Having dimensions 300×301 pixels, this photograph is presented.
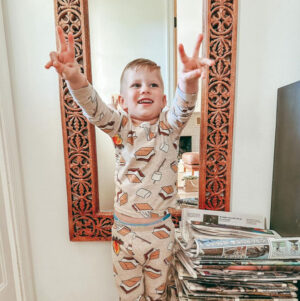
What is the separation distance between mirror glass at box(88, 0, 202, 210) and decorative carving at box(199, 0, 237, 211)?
0.14ft

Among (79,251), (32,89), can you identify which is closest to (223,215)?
(79,251)

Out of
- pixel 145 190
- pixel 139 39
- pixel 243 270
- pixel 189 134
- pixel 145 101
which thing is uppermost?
pixel 139 39

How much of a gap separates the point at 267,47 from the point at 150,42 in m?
0.42

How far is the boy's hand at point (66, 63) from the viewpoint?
0.45m

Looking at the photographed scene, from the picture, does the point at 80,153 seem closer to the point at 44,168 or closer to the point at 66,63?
the point at 44,168

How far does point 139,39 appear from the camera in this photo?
748 mm

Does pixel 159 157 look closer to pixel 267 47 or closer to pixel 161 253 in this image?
pixel 161 253

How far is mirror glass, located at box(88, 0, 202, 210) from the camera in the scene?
0.73m

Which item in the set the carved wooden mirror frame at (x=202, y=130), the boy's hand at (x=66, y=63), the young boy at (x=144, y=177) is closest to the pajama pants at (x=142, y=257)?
the young boy at (x=144, y=177)

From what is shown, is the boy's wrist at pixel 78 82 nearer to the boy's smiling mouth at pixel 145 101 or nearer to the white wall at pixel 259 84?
the boy's smiling mouth at pixel 145 101

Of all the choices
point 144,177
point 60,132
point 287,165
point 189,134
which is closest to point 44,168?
point 60,132

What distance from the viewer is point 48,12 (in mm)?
715

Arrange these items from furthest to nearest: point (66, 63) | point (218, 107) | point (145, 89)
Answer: point (218, 107), point (145, 89), point (66, 63)

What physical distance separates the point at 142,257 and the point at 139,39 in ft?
2.47
